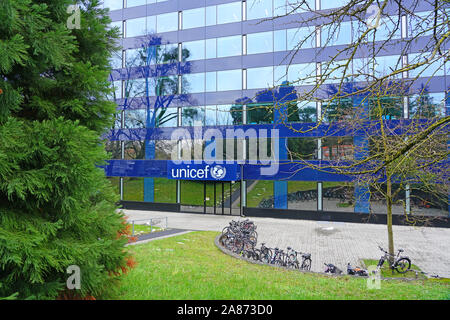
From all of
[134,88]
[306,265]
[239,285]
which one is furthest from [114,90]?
[134,88]

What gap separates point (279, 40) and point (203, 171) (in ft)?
37.0

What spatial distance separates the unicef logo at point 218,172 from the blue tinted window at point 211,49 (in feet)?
30.2

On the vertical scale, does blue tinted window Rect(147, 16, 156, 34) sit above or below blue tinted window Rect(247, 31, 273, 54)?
above

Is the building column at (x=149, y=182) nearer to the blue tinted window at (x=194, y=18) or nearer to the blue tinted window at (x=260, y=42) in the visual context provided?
the blue tinted window at (x=194, y=18)

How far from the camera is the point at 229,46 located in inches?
967

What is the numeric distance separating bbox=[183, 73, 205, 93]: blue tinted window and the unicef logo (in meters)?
6.80

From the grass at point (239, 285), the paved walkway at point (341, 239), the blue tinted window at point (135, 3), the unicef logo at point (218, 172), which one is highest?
the blue tinted window at point (135, 3)

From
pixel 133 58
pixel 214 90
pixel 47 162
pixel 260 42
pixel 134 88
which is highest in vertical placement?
pixel 133 58

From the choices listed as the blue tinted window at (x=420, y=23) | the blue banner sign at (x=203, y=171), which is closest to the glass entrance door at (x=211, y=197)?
the blue banner sign at (x=203, y=171)

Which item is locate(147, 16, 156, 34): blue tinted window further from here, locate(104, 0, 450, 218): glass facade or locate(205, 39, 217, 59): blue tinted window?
locate(205, 39, 217, 59): blue tinted window

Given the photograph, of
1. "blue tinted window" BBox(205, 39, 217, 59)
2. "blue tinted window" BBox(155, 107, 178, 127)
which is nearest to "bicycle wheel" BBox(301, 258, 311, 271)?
"blue tinted window" BBox(155, 107, 178, 127)

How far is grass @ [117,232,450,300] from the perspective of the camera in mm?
5395

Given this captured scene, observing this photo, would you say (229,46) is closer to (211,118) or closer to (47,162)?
(211,118)

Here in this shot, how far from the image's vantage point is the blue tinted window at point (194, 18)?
83.9ft
